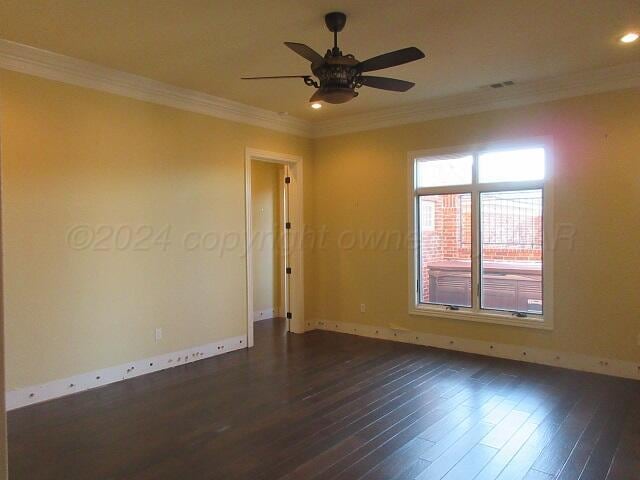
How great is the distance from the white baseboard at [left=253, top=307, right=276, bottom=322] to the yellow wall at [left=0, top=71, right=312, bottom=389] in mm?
1739

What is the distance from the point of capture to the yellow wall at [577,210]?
14.4 feet

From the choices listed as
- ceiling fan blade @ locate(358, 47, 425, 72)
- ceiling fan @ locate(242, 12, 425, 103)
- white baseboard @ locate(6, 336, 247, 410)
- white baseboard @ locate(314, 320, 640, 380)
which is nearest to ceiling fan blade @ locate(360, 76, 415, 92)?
ceiling fan @ locate(242, 12, 425, 103)

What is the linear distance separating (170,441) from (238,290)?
8.40ft

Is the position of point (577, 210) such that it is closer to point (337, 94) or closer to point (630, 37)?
point (630, 37)

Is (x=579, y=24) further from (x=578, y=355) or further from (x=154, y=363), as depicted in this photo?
(x=154, y=363)

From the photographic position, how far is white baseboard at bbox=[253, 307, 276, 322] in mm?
7356

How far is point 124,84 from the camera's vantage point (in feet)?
14.5

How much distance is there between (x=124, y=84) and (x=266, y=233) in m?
3.58

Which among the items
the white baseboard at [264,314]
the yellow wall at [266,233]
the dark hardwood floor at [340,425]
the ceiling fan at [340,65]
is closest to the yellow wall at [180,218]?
the dark hardwood floor at [340,425]

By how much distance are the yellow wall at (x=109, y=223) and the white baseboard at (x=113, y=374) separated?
0.24 ft

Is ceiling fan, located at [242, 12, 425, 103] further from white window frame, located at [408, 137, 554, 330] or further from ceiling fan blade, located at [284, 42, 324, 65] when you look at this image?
white window frame, located at [408, 137, 554, 330]

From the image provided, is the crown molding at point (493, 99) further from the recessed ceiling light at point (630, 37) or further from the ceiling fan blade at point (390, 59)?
the ceiling fan blade at point (390, 59)

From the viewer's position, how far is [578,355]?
15.2ft

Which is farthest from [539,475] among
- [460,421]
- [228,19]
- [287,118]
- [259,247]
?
[259,247]
